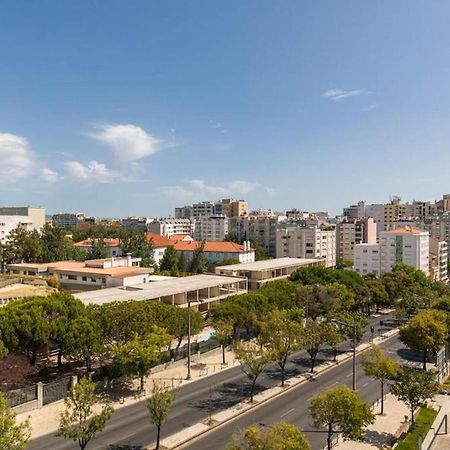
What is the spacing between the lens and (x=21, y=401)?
33.9 m

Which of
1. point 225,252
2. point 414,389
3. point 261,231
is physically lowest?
point 414,389

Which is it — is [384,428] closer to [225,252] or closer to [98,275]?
[98,275]

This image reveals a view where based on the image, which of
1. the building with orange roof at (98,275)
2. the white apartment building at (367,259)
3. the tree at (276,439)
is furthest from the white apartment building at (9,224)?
the tree at (276,439)

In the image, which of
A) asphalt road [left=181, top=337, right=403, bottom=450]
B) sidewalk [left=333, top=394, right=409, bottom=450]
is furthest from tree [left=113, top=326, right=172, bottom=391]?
sidewalk [left=333, top=394, right=409, bottom=450]

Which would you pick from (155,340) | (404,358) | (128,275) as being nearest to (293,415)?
(155,340)

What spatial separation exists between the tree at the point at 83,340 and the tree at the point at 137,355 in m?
1.86

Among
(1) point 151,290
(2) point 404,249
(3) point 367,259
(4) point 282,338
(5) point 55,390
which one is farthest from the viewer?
(3) point 367,259

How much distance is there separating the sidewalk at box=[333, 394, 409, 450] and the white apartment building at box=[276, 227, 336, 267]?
90545mm

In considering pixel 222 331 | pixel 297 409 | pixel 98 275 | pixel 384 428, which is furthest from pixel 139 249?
pixel 384 428

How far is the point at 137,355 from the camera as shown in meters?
37.2

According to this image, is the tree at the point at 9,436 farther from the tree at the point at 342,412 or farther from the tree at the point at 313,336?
the tree at the point at 313,336

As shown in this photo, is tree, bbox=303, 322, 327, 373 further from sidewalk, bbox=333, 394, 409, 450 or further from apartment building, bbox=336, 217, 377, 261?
apartment building, bbox=336, 217, 377, 261

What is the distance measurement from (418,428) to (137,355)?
22.3 meters

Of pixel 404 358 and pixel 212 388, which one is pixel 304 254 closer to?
pixel 404 358
